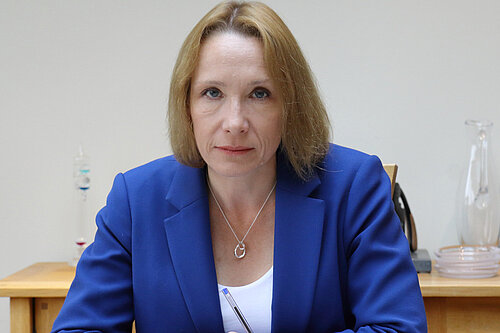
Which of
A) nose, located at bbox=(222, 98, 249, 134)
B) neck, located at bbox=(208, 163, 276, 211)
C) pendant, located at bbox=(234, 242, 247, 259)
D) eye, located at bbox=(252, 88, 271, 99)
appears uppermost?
eye, located at bbox=(252, 88, 271, 99)

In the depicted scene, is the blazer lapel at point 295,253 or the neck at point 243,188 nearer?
the blazer lapel at point 295,253

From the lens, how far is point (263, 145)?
4.91 feet

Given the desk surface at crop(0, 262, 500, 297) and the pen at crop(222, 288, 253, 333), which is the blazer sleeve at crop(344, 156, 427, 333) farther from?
the desk surface at crop(0, 262, 500, 297)

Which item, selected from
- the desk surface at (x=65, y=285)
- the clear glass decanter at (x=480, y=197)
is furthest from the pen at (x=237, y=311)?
the clear glass decanter at (x=480, y=197)

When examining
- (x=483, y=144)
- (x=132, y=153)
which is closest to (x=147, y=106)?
(x=132, y=153)

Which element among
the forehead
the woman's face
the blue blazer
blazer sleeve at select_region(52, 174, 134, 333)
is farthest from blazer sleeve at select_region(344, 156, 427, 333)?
blazer sleeve at select_region(52, 174, 134, 333)

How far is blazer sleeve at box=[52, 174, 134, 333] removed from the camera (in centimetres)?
152

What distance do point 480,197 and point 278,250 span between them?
1.19 metres

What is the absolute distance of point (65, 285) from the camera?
222 cm

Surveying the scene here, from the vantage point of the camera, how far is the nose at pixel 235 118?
1429 mm

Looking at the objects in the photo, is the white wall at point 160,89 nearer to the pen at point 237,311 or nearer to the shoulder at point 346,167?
the shoulder at point 346,167

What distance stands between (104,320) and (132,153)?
124 cm

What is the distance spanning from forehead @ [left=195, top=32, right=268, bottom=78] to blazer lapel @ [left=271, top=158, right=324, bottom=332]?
333 mm

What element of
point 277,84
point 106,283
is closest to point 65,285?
point 106,283
